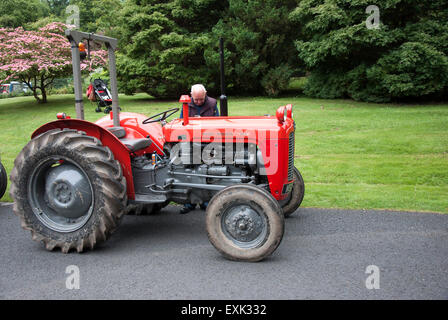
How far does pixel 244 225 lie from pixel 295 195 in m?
1.40

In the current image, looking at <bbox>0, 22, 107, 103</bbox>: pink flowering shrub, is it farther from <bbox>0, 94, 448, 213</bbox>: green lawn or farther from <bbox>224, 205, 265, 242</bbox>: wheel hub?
<bbox>224, 205, 265, 242</bbox>: wheel hub

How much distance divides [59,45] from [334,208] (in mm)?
16793

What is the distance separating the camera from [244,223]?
3762 mm

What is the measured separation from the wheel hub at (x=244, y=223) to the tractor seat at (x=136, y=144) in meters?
1.30

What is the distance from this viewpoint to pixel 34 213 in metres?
4.22

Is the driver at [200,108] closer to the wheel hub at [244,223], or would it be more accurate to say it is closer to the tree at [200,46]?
the wheel hub at [244,223]

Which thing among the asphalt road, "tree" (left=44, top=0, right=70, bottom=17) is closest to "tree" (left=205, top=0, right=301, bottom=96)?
the asphalt road

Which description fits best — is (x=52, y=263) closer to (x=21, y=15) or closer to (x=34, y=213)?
(x=34, y=213)

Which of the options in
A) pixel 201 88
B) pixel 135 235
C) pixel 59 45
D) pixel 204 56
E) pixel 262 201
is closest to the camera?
pixel 262 201

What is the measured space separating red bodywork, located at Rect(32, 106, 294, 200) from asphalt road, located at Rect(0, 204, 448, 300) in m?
0.66

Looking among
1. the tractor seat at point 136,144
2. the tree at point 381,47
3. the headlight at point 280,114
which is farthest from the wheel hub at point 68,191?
the tree at point 381,47
